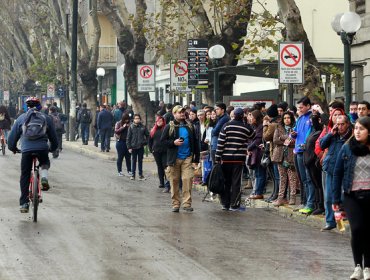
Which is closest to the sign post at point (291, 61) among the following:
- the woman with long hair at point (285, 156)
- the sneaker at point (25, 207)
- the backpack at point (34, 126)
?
the woman with long hair at point (285, 156)

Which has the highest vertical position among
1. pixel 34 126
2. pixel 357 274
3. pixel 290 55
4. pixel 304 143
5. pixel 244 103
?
pixel 290 55

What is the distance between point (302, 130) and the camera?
17719mm

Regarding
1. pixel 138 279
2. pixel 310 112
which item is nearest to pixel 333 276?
pixel 138 279

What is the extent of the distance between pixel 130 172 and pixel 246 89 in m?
20.6

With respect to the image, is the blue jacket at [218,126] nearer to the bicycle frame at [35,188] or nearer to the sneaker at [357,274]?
the bicycle frame at [35,188]

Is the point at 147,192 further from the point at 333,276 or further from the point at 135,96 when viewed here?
the point at 135,96

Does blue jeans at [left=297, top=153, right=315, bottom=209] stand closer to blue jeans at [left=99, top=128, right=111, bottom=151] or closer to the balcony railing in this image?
blue jeans at [left=99, top=128, right=111, bottom=151]

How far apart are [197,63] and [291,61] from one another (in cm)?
855

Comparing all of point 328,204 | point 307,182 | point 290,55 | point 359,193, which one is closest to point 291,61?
point 290,55

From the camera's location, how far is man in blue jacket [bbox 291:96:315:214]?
57.7 ft

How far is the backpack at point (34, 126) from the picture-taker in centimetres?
1667

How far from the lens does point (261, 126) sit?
20.6 metres

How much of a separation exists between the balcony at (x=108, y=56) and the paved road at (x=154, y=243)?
4716cm

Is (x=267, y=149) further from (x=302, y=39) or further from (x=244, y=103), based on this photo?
(x=244, y=103)
